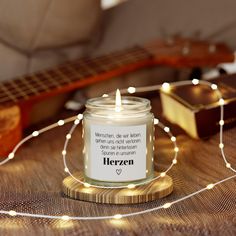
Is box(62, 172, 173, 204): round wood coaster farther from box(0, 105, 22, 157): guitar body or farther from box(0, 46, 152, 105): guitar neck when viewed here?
box(0, 46, 152, 105): guitar neck

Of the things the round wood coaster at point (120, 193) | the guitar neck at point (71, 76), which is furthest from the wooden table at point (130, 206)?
the guitar neck at point (71, 76)

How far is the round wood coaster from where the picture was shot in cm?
69

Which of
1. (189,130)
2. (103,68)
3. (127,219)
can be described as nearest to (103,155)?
(127,219)

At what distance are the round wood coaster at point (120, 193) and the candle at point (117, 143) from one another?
0.01 meters

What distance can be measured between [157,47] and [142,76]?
7cm

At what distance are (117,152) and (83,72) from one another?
19.6 inches

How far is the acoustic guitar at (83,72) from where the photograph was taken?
998 mm

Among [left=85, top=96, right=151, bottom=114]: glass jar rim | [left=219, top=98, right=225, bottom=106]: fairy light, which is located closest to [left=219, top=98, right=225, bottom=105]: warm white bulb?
[left=219, top=98, right=225, bottom=106]: fairy light

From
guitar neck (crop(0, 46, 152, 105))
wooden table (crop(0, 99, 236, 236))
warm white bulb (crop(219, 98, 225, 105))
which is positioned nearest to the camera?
wooden table (crop(0, 99, 236, 236))

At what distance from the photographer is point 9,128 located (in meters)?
0.97

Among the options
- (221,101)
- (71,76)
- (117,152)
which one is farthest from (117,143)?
(71,76)

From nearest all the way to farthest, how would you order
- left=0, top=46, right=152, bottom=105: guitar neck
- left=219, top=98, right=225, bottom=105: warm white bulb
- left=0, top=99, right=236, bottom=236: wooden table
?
left=0, top=99, right=236, bottom=236: wooden table → left=219, top=98, right=225, bottom=105: warm white bulb → left=0, top=46, right=152, bottom=105: guitar neck

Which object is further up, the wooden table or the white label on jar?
the white label on jar

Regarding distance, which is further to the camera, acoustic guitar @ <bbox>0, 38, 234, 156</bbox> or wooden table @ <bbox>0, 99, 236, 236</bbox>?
acoustic guitar @ <bbox>0, 38, 234, 156</bbox>
